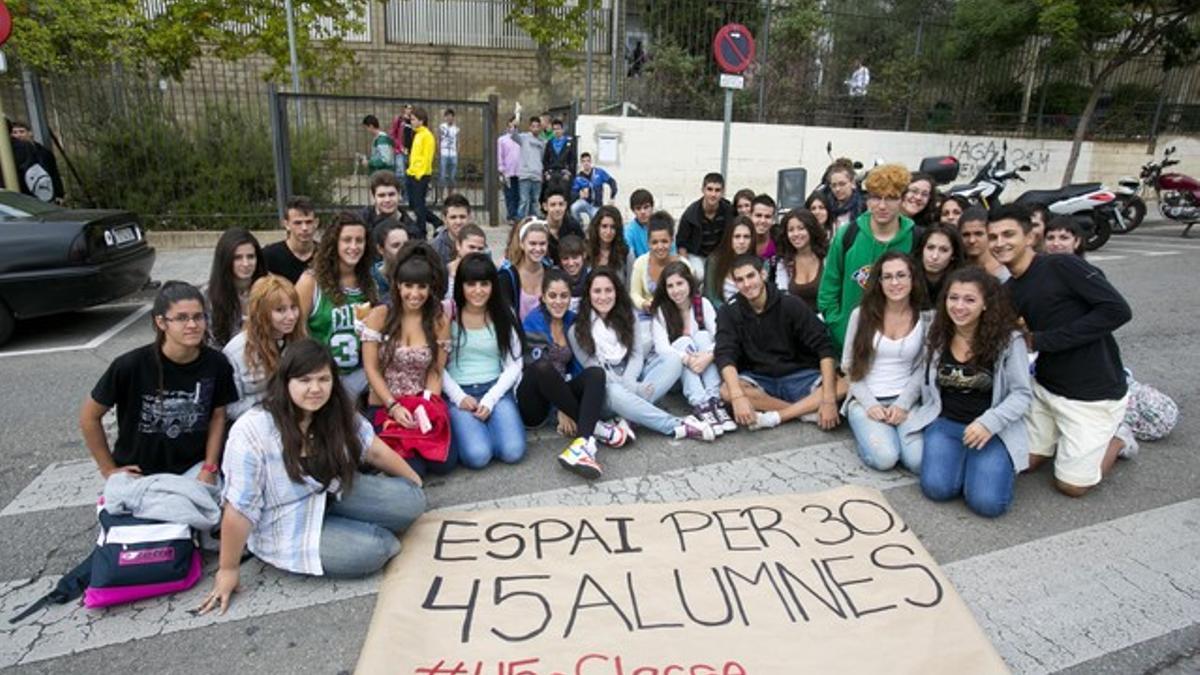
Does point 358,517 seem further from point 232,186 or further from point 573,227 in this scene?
point 232,186

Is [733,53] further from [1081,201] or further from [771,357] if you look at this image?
[1081,201]

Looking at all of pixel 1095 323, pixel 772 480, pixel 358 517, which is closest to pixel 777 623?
pixel 772 480

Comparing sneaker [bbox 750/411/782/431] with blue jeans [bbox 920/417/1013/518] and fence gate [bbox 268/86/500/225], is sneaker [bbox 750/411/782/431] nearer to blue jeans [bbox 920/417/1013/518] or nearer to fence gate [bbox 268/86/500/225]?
blue jeans [bbox 920/417/1013/518]

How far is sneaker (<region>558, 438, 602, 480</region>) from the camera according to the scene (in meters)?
3.83

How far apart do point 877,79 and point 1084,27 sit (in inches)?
144

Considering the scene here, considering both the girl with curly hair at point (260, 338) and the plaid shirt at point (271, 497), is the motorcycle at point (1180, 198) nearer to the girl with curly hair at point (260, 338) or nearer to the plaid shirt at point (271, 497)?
the girl with curly hair at point (260, 338)

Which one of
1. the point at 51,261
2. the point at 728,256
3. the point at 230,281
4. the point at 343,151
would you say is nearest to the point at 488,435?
the point at 230,281

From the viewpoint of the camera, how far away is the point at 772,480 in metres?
3.87

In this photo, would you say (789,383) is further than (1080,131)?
No

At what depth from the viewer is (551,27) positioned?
17.9m

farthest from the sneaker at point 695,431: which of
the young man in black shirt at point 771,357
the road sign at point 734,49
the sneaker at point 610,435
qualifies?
the road sign at point 734,49

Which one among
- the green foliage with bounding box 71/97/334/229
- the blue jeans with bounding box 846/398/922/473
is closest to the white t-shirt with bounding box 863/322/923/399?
the blue jeans with bounding box 846/398/922/473

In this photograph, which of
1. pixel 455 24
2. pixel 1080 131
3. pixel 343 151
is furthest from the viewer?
pixel 455 24

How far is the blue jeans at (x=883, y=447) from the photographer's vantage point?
153 inches
